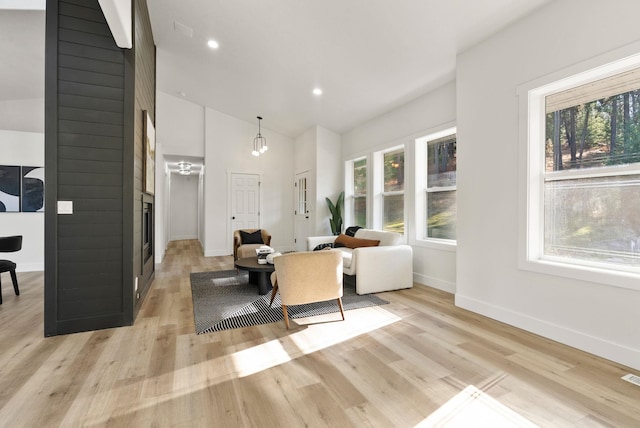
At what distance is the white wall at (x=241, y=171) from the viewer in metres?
7.11

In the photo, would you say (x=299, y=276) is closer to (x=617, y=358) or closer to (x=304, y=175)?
(x=617, y=358)

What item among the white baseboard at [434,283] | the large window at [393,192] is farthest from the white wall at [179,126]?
the white baseboard at [434,283]

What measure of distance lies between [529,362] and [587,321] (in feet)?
2.11

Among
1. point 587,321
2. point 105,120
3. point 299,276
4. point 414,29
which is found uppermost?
point 414,29

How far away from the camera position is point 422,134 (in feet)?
14.6

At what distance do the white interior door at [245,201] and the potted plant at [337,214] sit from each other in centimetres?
215

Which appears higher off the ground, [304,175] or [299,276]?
[304,175]

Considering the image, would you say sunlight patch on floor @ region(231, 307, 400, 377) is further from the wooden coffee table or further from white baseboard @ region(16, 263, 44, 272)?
white baseboard @ region(16, 263, 44, 272)

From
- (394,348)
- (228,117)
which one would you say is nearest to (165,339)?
(394,348)

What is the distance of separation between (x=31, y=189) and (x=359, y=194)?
19.2ft

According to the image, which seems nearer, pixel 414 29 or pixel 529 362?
pixel 529 362

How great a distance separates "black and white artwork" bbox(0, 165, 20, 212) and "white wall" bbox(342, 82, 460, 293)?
6114 mm

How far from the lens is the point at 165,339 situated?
2.59 m

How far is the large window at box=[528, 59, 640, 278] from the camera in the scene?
228 centimetres
